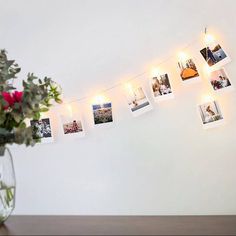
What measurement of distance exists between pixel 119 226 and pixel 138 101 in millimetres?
591

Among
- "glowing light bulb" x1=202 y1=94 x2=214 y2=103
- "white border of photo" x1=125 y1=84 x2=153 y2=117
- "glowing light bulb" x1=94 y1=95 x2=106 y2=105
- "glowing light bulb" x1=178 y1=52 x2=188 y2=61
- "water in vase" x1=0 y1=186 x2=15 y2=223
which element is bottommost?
"water in vase" x1=0 y1=186 x2=15 y2=223

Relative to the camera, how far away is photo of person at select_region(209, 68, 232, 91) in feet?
4.12

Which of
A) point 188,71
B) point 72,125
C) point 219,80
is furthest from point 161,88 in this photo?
point 72,125

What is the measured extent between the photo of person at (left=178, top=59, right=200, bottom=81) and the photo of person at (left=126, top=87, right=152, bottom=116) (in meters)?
0.18

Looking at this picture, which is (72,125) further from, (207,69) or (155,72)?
(207,69)

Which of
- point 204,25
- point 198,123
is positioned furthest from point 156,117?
point 204,25

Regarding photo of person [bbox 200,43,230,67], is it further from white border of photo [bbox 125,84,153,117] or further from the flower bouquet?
the flower bouquet

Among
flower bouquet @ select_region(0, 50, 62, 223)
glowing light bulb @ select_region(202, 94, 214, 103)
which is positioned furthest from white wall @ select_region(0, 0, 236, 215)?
flower bouquet @ select_region(0, 50, 62, 223)

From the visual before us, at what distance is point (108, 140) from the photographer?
56.1 inches

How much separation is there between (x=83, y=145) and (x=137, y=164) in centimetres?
26

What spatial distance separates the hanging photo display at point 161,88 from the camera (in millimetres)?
1338

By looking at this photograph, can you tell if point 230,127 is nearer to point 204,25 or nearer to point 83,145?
point 204,25

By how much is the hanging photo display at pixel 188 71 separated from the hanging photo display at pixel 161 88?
66 mm

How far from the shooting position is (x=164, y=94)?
1.34 metres
